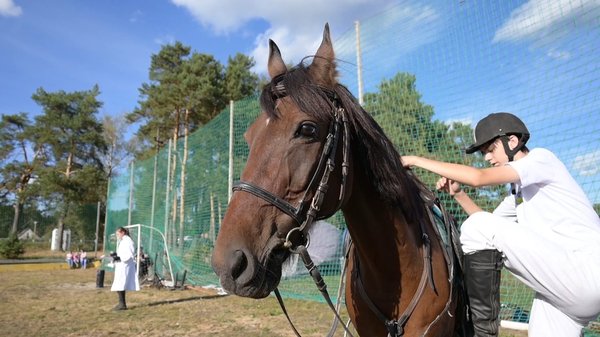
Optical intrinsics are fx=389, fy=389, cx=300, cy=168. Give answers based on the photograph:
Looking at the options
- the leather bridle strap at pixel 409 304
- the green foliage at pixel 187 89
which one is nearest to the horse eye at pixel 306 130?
the leather bridle strap at pixel 409 304

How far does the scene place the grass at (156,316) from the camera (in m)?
6.93

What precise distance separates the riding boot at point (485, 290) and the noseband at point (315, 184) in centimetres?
102

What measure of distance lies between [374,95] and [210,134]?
21.0 ft

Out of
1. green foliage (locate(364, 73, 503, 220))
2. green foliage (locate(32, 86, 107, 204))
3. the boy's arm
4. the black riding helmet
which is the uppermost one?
green foliage (locate(32, 86, 107, 204))

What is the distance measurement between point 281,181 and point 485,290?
1.48 meters

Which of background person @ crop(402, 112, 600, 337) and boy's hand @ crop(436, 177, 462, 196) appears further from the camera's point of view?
boy's hand @ crop(436, 177, 462, 196)

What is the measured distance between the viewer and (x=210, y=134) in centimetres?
1238

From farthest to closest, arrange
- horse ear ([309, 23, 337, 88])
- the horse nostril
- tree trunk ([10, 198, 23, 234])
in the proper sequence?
tree trunk ([10, 198, 23, 234])
horse ear ([309, 23, 337, 88])
the horse nostril

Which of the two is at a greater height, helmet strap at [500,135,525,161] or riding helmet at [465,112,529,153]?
riding helmet at [465,112,529,153]

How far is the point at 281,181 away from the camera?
1650mm

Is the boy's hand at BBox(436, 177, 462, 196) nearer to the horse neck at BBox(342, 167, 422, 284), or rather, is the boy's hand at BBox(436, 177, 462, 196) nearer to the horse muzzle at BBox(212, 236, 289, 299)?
the horse neck at BBox(342, 167, 422, 284)

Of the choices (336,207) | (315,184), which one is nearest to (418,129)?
(336,207)

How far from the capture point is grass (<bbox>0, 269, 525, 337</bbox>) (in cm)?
693

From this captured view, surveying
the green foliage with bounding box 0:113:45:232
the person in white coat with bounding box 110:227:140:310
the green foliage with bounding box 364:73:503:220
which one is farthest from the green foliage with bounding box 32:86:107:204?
the green foliage with bounding box 364:73:503:220
